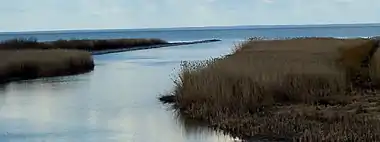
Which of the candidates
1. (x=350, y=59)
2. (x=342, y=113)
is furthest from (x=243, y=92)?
(x=350, y=59)

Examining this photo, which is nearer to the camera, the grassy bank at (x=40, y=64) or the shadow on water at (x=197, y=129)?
the shadow on water at (x=197, y=129)

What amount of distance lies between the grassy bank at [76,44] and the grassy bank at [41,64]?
15.6m

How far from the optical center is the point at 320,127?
13352 millimetres

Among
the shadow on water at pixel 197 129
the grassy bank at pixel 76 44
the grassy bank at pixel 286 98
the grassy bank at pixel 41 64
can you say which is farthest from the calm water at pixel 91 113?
the grassy bank at pixel 76 44

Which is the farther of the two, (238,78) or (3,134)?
(238,78)

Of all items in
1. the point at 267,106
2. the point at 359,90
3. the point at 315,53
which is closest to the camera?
the point at 267,106

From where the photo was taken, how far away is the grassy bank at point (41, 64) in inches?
1165

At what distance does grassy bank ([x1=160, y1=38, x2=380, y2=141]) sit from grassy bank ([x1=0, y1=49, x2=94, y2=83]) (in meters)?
11.3

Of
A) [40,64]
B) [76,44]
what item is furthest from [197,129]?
[76,44]

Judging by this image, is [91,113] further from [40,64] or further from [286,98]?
[40,64]

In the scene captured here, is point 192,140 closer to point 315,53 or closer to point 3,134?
point 3,134

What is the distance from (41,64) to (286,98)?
17.1m

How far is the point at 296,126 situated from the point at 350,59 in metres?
8.46

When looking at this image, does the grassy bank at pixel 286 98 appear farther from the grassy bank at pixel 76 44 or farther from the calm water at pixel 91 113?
the grassy bank at pixel 76 44
